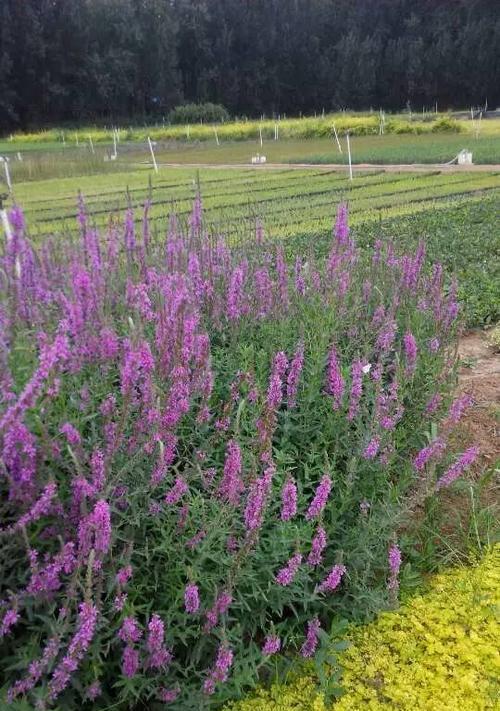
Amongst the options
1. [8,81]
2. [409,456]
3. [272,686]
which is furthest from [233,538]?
[8,81]

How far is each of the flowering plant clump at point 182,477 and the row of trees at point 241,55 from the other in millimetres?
→ 57364

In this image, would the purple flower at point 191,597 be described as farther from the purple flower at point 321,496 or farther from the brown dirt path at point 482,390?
the brown dirt path at point 482,390

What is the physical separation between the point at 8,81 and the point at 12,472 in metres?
60.1

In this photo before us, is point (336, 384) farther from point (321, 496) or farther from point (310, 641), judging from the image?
point (310, 641)

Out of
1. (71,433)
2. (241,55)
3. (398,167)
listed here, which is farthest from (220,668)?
(241,55)

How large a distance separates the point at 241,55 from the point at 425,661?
6987cm

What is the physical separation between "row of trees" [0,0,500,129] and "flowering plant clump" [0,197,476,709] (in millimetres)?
57364

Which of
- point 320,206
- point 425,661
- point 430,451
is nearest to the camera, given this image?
point 425,661

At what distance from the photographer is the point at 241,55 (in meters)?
66.0

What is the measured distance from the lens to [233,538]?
2166 mm

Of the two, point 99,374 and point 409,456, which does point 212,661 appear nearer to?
point 99,374

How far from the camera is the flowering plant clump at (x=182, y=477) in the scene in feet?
6.32

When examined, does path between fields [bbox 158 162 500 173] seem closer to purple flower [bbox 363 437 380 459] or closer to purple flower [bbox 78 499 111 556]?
purple flower [bbox 363 437 380 459]

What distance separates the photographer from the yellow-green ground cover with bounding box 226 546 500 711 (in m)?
2.37
